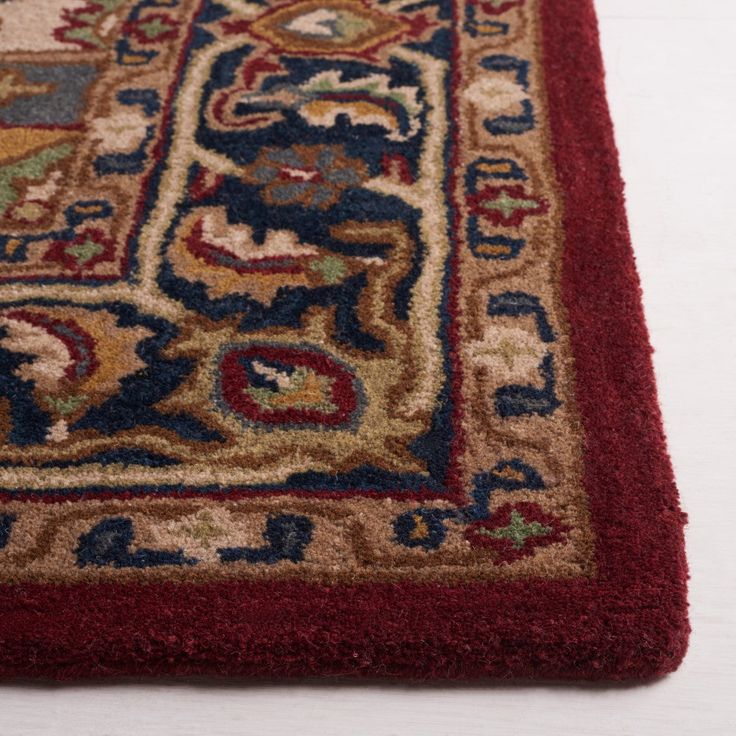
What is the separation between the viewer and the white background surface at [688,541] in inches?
48.2

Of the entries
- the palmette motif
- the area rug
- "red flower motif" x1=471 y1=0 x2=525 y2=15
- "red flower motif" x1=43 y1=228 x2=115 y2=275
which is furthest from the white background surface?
"red flower motif" x1=43 y1=228 x2=115 y2=275

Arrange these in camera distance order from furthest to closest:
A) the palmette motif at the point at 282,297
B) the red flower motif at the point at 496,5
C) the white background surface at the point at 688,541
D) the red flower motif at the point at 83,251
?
the red flower motif at the point at 496,5
the red flower motif at the point at 83,251
the palmette motif at the point at 282,297
the white background surface at the point at 688,541

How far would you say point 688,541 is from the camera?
137 cm

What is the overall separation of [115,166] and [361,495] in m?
0.83

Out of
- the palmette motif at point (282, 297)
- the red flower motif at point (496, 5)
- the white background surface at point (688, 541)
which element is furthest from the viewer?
the red flower motif at point (496, 5)

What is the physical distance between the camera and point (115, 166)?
188 cm

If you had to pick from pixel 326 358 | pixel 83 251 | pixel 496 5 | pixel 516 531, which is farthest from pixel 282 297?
pixel 496 5

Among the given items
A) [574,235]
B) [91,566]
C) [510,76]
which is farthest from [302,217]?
[91,566]

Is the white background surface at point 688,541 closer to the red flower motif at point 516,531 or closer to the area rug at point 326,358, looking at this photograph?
the area rug at point 326,358

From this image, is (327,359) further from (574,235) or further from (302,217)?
(574,235)

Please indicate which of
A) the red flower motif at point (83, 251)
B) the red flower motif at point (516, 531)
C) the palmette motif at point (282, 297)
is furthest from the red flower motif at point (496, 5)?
the red flower motif at point (516, 531)

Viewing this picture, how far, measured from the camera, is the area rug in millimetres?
1274

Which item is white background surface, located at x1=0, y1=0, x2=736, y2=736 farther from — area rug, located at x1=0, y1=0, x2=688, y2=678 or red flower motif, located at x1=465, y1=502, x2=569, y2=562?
red flower motif, located at x1=465, y1=502, x2=569, y2=562

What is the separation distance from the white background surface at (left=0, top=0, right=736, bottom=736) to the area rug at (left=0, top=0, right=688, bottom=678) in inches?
1.3
